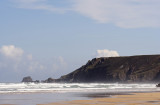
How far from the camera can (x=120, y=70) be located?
172 metres

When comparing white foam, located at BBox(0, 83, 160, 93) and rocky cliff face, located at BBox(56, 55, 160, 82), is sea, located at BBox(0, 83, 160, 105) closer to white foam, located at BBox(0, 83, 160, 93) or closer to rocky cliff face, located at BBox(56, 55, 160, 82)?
white foam, located at BBox(0, 83, 160, 93)

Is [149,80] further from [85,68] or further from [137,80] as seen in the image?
[85,68]

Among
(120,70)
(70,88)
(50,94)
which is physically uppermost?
(120,70)

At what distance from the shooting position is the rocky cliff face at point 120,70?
517ft

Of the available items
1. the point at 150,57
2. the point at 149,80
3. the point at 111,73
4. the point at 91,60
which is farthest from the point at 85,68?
the point at 149,80

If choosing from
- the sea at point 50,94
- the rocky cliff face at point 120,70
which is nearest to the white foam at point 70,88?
the sea at point 50,94

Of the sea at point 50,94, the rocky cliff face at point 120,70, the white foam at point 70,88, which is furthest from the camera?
the rocky cliff face at point 120,70

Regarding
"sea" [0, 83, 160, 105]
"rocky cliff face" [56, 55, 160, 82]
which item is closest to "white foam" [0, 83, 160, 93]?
"sea" [0, 83, 160, 105]

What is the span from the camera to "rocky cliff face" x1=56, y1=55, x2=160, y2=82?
15762cm

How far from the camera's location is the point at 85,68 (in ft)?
639

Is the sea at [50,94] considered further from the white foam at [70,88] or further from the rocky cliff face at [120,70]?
the rocky cliff face at [120,70]

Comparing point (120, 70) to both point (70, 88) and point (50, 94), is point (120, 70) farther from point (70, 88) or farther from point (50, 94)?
point (50, 94)

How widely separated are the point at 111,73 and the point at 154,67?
22.1 metres

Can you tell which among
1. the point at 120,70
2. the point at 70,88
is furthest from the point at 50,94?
the point at 120,70
